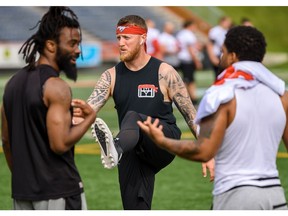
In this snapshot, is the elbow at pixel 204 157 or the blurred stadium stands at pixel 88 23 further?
the blurred stadium stands at pixel 88 23

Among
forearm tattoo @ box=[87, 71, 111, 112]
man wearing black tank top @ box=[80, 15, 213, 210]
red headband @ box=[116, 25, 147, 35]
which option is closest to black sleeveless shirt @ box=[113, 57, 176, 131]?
man wearing black tank top @ box=[80, 15, 213, 210]

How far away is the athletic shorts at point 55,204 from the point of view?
554 centimetres

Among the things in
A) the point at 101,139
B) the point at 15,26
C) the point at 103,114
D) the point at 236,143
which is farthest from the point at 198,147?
the point at 15,26

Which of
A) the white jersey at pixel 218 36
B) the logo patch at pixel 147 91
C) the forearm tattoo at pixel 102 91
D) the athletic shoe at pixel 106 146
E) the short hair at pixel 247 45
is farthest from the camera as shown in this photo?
the white jersey at pixel 218 36

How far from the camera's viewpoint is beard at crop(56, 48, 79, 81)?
568cm

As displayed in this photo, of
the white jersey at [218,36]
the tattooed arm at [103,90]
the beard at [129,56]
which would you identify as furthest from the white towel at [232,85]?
the white jersey at [218,36]

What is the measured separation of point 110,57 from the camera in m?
37.2

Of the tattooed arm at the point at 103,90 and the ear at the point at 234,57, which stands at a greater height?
the ear at the point at 234,57

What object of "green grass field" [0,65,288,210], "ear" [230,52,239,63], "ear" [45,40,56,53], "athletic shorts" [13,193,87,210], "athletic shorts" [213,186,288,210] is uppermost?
"ear" [45,40,56,53]

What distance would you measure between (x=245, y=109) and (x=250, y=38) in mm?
465

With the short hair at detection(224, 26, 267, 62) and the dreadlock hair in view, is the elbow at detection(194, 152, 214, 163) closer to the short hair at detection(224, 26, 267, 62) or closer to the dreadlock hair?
the short hair at detection(224, 26, 267, 62)

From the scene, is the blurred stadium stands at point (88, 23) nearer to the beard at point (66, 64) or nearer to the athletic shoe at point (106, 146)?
the athletic shoe at point (106, 146)

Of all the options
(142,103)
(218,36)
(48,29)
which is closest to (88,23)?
(218,36)

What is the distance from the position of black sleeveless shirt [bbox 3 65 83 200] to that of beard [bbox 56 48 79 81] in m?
0.11
